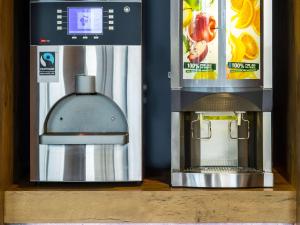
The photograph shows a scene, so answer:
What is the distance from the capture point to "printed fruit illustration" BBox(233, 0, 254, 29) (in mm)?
1573

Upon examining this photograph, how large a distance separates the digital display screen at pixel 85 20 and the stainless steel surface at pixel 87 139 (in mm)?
301

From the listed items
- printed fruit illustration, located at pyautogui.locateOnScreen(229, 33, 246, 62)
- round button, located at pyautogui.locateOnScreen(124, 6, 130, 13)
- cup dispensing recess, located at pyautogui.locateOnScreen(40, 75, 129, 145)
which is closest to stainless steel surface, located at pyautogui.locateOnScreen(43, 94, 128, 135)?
cup dispensing recess, located at pyautogui.locateOnScreen(40, 75, 129, 145)

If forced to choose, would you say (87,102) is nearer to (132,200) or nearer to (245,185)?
(132,200)

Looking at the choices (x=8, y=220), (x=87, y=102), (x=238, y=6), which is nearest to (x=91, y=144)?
(x=87, y=102)

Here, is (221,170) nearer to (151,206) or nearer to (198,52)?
(151,206)

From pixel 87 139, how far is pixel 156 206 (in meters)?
0.28

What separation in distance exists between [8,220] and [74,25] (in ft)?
1.92

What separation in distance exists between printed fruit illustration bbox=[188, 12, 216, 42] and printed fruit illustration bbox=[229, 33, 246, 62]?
0.05 meters

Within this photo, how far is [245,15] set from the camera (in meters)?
1.57

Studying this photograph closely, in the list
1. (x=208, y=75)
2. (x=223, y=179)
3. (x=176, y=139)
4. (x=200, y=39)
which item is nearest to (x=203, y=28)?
(x=200, y=39)

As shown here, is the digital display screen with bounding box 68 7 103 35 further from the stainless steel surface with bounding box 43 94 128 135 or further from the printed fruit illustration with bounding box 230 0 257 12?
the printed fruit illustration with bounding box 230 0 257 12

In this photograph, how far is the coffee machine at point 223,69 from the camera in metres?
1.57

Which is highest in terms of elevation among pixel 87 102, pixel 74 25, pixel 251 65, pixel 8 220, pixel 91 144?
pixel 74 25

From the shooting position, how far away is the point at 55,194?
1.55m
